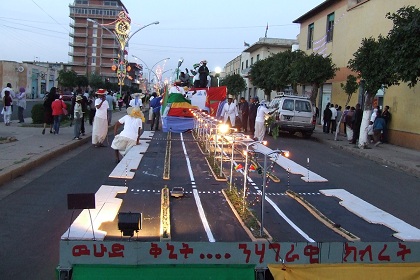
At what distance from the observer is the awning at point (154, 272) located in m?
4.20

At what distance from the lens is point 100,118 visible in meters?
15.4

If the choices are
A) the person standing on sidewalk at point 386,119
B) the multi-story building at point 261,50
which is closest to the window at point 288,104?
the person standing on sidewalk at point 386,119

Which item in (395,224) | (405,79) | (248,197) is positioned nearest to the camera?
(395,224)

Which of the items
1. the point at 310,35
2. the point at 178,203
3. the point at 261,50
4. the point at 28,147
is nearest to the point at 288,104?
the point at 28,147

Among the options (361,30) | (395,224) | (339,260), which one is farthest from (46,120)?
(361,30)

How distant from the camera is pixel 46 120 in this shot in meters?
17.9

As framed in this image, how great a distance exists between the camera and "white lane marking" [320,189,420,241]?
23.5 ft

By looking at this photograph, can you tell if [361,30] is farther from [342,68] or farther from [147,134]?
[147,134]

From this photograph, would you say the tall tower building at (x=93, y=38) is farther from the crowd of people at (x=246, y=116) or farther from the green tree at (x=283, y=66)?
the crowd of people at (x=246, y=116)

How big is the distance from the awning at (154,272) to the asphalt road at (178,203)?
3.61 ft

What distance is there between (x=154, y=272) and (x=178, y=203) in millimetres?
4184

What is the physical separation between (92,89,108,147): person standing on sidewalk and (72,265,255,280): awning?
11.5 meters

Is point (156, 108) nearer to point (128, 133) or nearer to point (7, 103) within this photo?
point (7, 103)

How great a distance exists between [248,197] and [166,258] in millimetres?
4999
